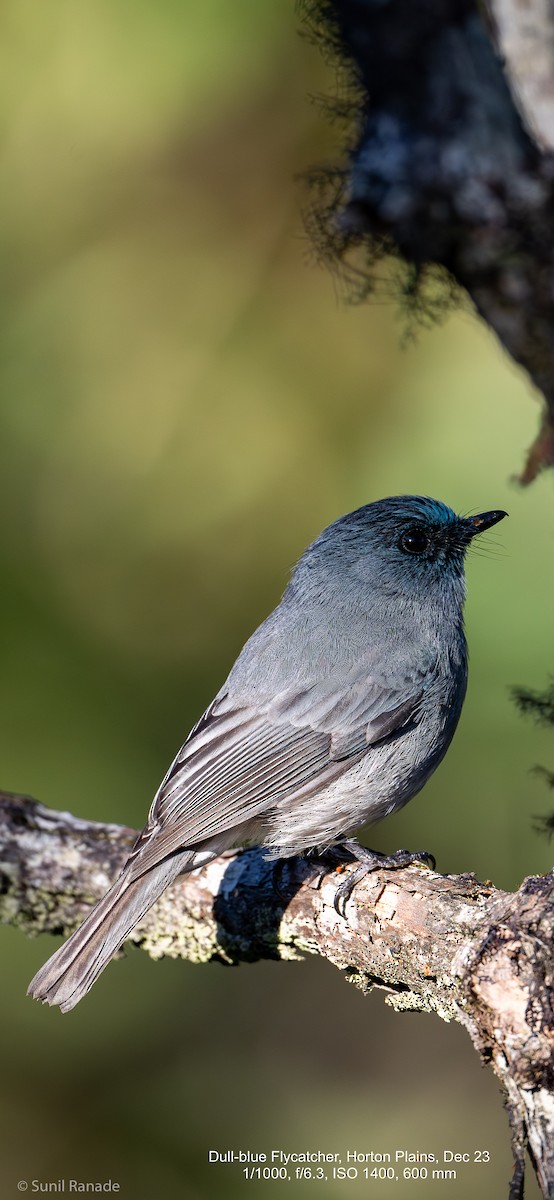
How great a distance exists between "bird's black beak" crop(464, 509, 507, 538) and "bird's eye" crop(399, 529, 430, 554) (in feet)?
0.50

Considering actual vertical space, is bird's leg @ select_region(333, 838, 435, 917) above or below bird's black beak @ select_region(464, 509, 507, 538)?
below

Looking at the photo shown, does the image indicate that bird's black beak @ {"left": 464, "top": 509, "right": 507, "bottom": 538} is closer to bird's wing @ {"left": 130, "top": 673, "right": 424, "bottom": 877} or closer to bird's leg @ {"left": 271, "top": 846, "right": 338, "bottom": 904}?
bird's wing @ {"left": 130, "top": 673, "right": 424, "bottom": 877}

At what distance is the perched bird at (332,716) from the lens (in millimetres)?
3125

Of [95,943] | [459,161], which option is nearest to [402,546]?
[459,161]

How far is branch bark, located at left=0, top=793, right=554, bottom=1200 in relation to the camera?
209 centimetres

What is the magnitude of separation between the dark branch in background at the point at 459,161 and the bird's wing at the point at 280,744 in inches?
49.0

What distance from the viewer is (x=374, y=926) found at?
2.77 m

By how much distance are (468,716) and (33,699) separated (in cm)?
177

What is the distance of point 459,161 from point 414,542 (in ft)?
5.00

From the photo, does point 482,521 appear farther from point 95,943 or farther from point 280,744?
point 95,943

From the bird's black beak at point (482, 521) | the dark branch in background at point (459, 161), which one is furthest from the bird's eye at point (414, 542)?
the dark branch in background at point (459, 161)

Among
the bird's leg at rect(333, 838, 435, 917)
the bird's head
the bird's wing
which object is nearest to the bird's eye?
the bird's head

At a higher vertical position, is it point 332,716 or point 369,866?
point 332,716

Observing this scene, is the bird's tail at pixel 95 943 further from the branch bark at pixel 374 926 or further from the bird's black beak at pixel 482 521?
the bird's black beak at pixel 482 521
